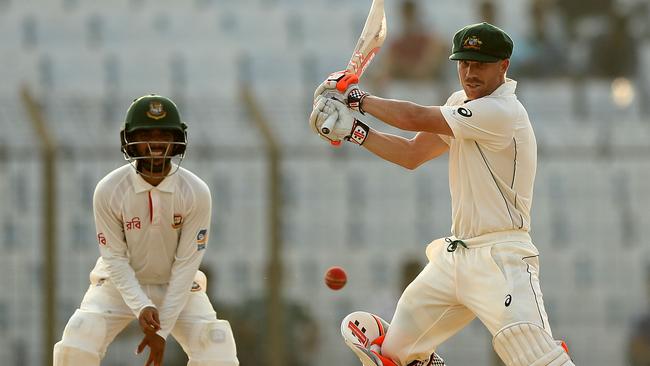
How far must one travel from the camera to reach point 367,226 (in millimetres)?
12750

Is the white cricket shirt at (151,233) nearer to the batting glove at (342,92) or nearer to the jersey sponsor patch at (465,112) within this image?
the batting glove at (342,92)

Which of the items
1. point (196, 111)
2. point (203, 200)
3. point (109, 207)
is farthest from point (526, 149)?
point (196, 111)

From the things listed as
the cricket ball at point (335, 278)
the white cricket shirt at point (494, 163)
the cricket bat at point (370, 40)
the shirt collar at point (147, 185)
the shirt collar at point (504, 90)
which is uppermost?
the cricket bat at point (370, 40)

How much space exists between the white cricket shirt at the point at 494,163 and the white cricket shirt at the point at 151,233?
151 centimetres

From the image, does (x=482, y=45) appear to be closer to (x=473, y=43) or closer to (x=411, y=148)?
(x=473, y=43)

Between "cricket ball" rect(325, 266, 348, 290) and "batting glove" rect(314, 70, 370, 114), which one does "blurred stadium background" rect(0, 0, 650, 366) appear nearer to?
"cricket ball" rect(325, 266, 348, 290)

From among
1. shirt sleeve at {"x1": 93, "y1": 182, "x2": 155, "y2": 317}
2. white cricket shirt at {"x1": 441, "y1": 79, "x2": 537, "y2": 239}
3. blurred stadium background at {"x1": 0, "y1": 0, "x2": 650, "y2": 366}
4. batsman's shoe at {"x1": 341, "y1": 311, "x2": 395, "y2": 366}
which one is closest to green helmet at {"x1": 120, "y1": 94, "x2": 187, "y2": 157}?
shirt sleeve at {"x1": 93, "y1": 182, "x2": 155, "y2": 317}

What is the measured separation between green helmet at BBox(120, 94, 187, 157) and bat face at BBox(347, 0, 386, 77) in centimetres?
99

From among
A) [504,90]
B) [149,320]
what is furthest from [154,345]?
[504,90]

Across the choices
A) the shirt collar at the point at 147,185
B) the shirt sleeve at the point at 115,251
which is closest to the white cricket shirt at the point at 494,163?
the shirt collar at the point at 147,185

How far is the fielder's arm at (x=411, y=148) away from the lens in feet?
21.9

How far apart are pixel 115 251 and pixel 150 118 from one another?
0.75 meters

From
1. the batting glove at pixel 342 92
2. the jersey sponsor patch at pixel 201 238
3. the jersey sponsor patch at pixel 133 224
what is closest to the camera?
the batting glove at pixel 342 92

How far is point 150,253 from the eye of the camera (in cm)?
698
